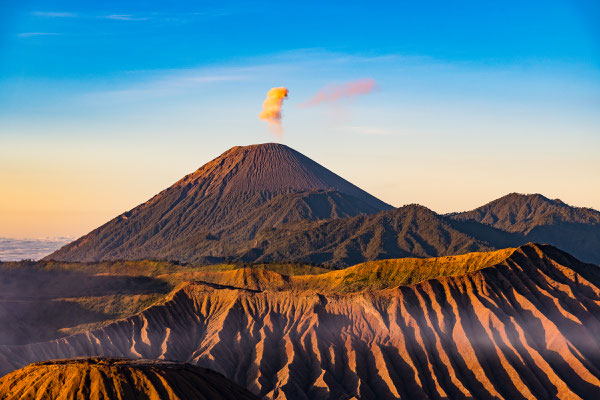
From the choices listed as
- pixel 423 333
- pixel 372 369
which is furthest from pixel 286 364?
pixel 423 333

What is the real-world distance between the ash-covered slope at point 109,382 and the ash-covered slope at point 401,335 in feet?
132

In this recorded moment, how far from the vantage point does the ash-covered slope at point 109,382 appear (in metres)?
78.8

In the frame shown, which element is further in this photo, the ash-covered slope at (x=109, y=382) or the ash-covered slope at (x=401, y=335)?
the ash-covered slope at (x=401, y=335)

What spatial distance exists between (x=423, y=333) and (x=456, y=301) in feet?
28.2

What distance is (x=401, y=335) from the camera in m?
139

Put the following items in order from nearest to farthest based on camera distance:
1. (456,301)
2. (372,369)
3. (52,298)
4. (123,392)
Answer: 1. (123,392)
2. (372,369)
3. (456,301)
4. (52,298)

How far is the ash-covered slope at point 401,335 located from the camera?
12788 cm

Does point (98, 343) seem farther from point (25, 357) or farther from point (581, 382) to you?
point (581, 382)

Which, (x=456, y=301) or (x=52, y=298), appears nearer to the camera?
(x=456, y=301)

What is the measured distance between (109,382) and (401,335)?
222 ft

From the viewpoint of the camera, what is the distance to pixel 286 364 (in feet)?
446

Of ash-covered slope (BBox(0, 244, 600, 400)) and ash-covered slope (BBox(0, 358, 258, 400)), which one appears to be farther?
ash-covered slope (BBox(0, 244, 600, 400))

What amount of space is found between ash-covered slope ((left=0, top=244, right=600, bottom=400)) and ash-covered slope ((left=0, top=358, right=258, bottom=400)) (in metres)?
40.3

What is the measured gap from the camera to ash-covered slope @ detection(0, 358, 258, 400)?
7881cm
